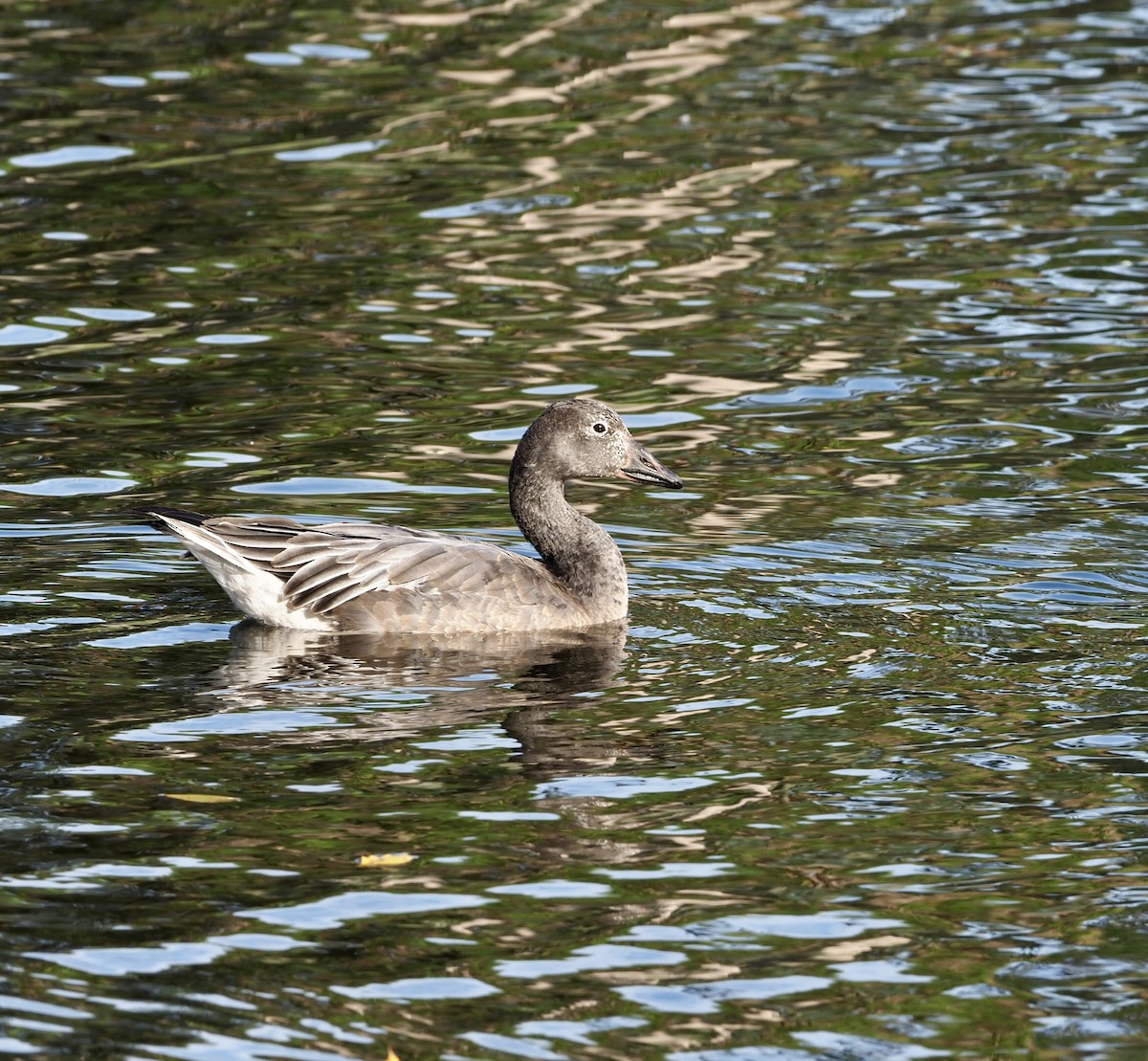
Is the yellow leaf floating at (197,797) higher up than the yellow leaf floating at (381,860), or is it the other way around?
the yellow leaf floating at (197,797)

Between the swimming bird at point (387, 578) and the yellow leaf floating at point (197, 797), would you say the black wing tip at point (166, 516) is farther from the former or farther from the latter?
the yellow leaf floating at point (197, 797)

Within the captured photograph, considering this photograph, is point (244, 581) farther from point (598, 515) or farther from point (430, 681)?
point (598, 515)

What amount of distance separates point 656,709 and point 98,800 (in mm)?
2652

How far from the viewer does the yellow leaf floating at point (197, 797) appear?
349 inches

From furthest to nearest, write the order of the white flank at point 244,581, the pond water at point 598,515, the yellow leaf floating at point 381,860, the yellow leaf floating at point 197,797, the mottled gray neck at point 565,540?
the mottled gray neck at point 565,540, the white flank at point 244,581, the yellow leaf floating at point 197,797, the yellow leaf floating at point 381,860, the pond water at point 598,515

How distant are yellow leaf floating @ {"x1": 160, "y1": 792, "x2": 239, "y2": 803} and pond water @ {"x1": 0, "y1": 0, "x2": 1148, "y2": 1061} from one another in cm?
9

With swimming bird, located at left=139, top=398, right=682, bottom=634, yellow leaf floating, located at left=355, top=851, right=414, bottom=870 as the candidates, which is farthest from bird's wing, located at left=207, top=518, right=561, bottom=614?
yellow leaf floating, located at left=355, top=851, right=414, bottom=870

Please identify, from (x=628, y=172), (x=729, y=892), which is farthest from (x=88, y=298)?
(x=729, y=892)

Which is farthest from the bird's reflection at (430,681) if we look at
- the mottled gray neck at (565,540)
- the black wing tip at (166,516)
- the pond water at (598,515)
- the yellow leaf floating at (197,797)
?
the yellow leaf floating at (197,797)

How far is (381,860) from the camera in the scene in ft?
27.3

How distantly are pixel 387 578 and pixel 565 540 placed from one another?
1.18 metres

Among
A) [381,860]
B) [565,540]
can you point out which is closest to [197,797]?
[381,860]

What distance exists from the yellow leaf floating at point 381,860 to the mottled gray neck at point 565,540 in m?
3.79

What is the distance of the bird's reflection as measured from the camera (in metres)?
9.88
